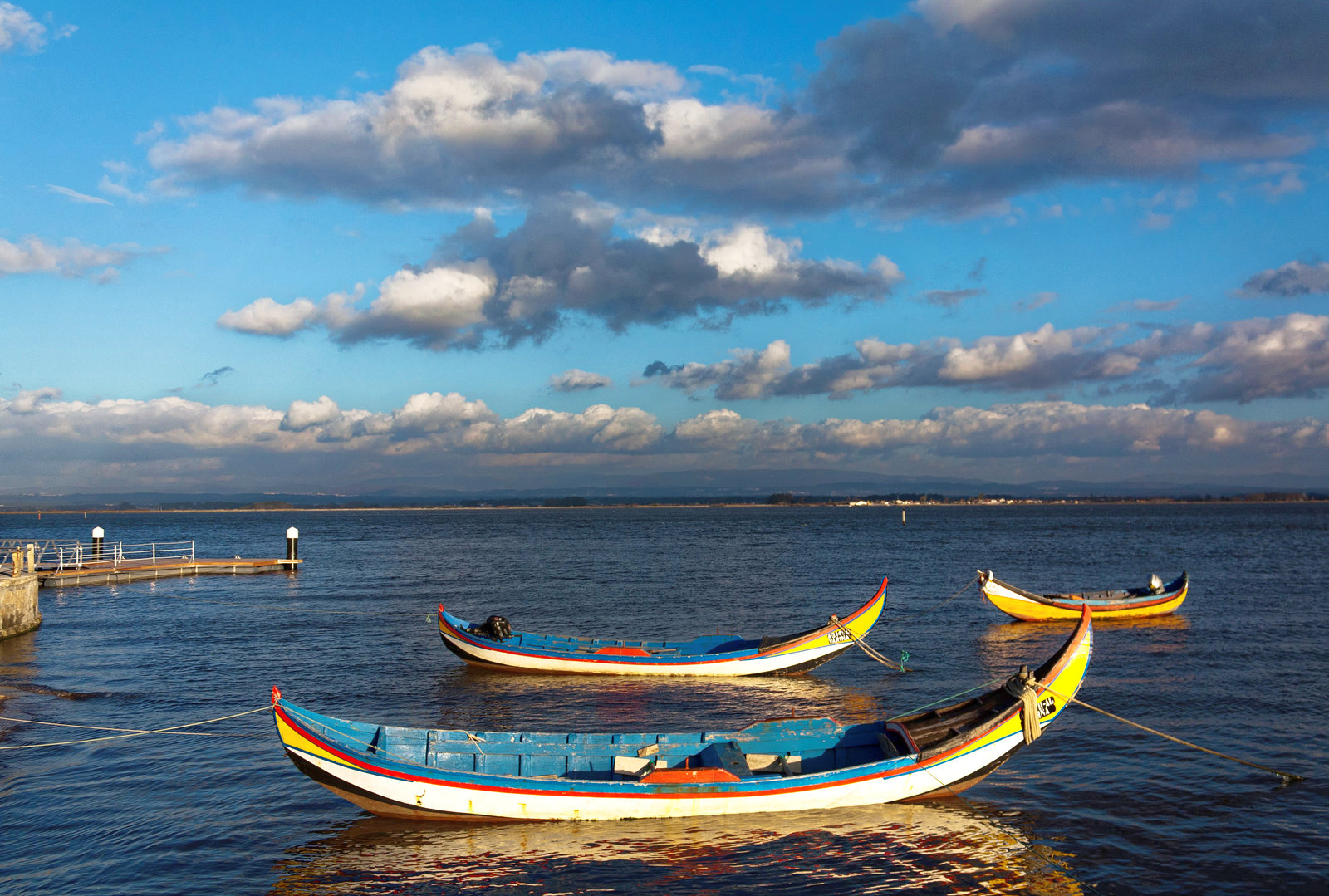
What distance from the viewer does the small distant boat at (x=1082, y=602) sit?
113 ft

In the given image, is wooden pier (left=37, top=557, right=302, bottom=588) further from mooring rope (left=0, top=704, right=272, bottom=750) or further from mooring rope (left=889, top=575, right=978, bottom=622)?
mooring rope (left=889, top=575, right=978, bottom=622)

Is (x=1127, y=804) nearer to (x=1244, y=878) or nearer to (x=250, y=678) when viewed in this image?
(x=1244, y=878)

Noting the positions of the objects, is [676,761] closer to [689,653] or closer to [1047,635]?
[689,653]

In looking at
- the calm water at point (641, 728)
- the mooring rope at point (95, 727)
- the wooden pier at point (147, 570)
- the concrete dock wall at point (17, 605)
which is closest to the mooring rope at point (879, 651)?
the calm water at point (641, 728)

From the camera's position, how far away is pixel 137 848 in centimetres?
1323

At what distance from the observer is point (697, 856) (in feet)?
41.3

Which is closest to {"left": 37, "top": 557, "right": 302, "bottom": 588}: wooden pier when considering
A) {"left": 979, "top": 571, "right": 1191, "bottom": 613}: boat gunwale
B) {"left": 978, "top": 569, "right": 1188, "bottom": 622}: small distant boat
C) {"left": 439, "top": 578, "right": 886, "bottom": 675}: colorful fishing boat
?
{"left": 439, "top": 578, "right": 886, "bottom": 675}: colorful fishing boat

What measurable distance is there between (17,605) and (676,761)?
90.4ft

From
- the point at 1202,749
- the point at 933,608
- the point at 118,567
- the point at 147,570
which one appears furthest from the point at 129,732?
the point at 147,570

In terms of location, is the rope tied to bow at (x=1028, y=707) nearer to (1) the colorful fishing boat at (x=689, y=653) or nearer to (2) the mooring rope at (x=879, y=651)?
(1) the colorful fishing boat at (x=689, y=653)

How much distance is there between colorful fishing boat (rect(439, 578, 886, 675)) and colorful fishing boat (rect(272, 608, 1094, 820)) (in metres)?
8.79

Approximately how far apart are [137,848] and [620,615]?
2649cm

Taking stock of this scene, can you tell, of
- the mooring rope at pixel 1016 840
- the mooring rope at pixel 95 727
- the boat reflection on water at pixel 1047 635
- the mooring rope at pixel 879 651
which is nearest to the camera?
the mooring rope at pixel 1016 840

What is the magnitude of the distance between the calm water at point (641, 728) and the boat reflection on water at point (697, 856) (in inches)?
1.7
